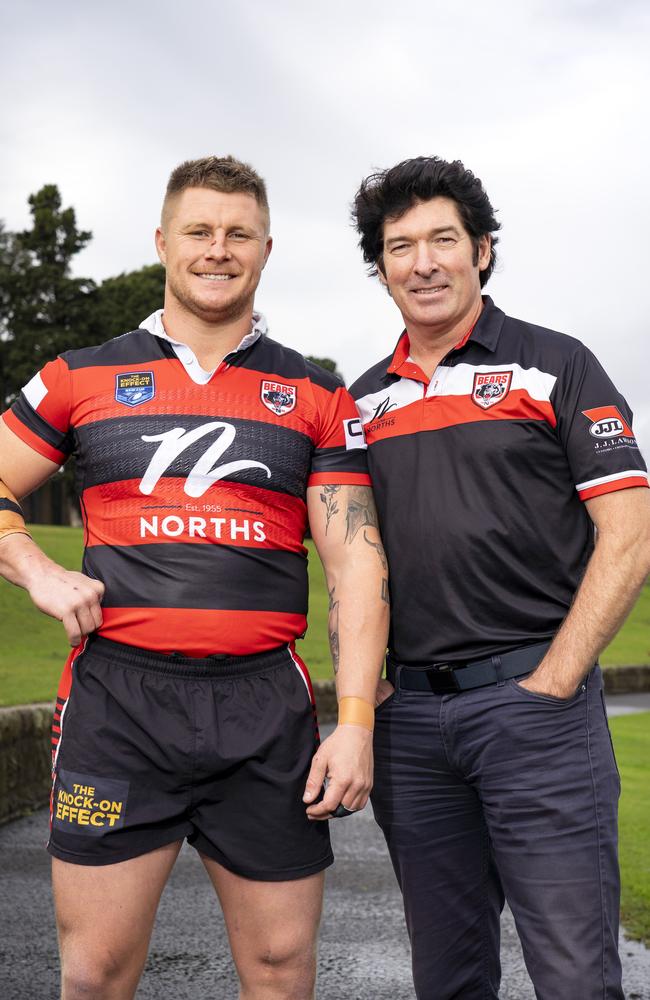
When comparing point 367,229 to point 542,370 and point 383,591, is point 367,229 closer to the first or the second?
point 542,370

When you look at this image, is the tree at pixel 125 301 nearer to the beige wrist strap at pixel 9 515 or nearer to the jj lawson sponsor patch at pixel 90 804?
the beige wrist strap at pixel 9 515

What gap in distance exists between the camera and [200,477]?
321cm

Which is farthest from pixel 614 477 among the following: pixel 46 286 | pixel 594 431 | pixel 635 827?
pixel 46 286

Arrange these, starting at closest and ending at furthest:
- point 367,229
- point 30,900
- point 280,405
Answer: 1. point 280,405
2. point 367,229
3. point 30,900

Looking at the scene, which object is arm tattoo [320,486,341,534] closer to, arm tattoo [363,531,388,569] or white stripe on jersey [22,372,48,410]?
arm tattoo [363,531,388,569]

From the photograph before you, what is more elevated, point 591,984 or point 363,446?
point 363,446

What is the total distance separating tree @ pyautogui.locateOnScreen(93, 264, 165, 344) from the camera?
4522 centimetres

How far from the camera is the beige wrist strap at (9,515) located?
10.9 feet

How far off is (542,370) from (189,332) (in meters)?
1.03

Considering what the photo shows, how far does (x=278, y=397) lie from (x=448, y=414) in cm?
54

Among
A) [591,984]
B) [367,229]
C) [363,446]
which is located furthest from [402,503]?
[591,984]

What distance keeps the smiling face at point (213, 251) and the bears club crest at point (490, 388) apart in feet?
2.41

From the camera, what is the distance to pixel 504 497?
3439 mm

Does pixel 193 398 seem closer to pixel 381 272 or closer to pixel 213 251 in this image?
pixel 213 251
